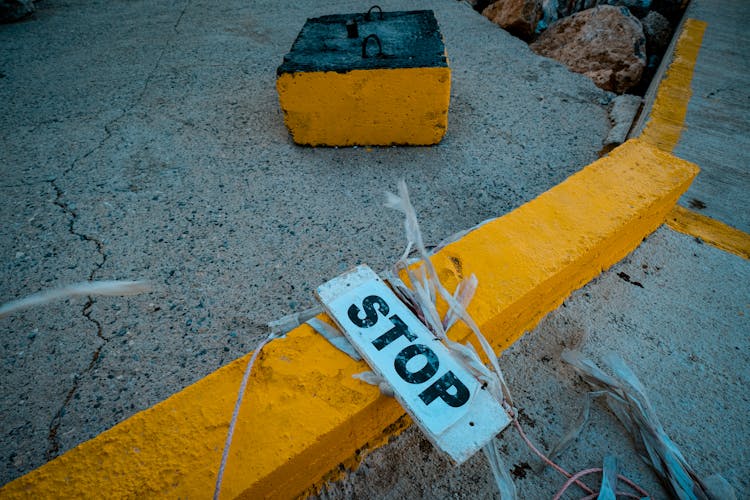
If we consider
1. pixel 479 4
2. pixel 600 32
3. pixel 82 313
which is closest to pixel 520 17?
pixel 600 32

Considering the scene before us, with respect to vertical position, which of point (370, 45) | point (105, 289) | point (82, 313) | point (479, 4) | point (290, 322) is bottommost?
point (82, 313)

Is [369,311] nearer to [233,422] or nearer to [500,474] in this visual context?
[233,422]

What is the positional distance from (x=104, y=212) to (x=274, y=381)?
1627mm

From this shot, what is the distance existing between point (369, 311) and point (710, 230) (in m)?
1.85

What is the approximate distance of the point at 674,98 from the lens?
9.61ft

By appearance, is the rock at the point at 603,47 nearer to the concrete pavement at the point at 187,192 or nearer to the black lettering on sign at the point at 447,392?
the concrete pavement at the point at 187,192

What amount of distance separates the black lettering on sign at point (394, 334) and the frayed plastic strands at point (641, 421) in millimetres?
686

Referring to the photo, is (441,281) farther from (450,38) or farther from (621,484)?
(450,38)

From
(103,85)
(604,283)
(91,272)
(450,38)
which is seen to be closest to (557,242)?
(604,283)

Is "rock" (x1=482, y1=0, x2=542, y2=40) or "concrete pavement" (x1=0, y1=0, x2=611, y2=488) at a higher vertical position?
"rock" (x1=482, y1=0, x2=542, y2=40)

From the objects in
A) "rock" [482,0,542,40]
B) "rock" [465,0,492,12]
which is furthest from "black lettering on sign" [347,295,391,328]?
"rock" [465,0,492,12]

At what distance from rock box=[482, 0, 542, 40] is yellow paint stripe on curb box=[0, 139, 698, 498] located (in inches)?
122

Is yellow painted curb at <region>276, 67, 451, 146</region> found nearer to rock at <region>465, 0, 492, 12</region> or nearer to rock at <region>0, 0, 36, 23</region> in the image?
rock at <region>465, 0, 492, 12</region>

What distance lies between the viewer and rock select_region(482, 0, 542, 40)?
398 cm
